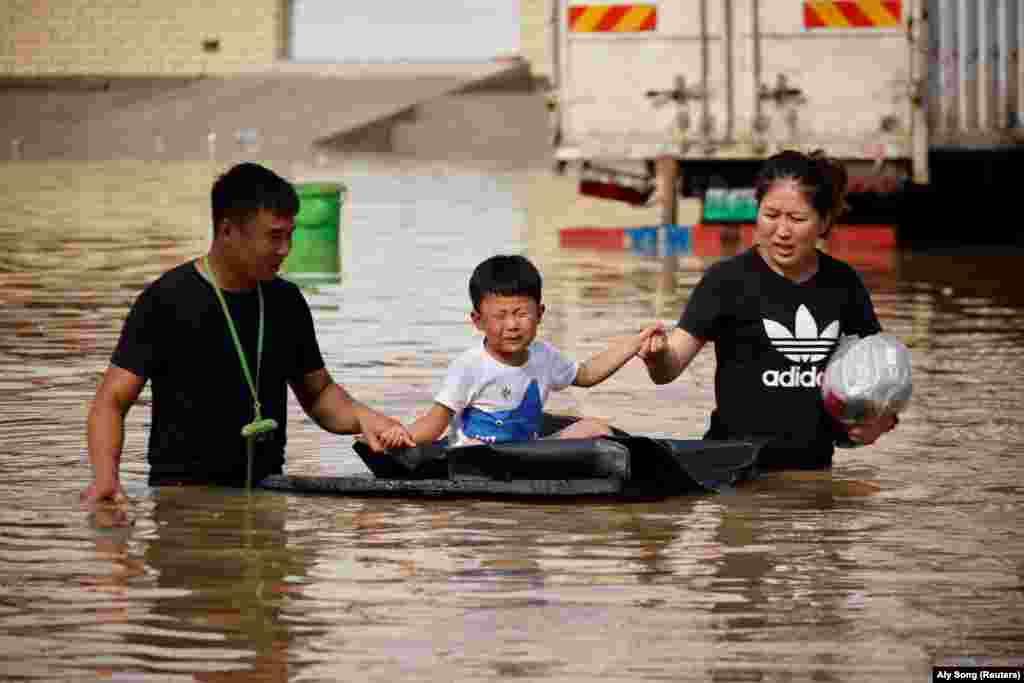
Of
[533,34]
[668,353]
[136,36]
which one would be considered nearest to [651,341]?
[668,353]

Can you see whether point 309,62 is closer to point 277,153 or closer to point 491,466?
point 277,153

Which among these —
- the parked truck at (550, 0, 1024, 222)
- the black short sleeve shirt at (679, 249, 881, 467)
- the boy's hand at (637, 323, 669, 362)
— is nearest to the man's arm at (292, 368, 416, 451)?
the boy's hand at (637, 323, 669, 362)

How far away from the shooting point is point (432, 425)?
8.27m

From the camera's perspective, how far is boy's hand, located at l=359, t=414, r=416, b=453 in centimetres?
792

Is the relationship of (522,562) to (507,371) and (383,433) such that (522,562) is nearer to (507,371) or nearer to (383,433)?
(383,433)

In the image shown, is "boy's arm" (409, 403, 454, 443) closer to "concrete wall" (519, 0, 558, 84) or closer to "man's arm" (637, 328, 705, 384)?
"man's arm" (637, 328, 705, 384)

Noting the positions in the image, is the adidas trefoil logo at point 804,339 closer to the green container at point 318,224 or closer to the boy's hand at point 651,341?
the boy's hand at point 651,341

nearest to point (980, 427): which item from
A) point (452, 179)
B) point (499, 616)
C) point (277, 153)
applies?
point (499, 616)

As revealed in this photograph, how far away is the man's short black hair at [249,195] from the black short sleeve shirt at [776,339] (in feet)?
5.29

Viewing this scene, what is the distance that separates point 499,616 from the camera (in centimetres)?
614

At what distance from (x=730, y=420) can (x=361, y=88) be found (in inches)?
1833

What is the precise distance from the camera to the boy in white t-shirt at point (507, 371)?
8.12 meters

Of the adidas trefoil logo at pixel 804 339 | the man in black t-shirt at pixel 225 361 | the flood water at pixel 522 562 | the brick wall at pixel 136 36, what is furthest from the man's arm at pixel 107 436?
the brick wall at pixel 136 36

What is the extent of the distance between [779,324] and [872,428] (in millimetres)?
538
